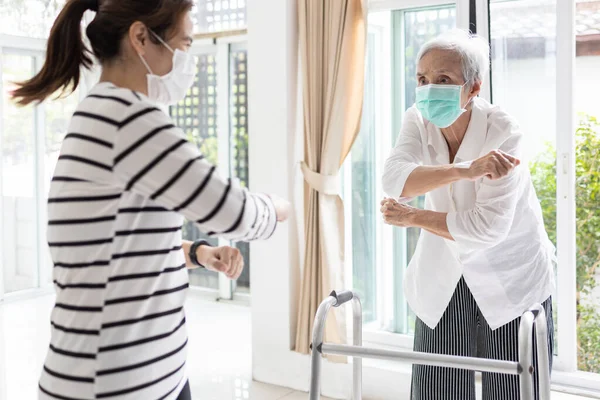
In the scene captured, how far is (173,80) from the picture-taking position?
1.39m

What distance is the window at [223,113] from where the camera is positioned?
5535 millimetres

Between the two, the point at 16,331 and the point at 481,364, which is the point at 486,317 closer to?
the point at 481,364

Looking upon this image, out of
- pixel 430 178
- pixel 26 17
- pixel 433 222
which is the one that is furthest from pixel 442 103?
pixel 26 17

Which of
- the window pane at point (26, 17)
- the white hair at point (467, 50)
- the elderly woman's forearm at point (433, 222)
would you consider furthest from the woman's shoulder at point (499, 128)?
the window pane at point (26, 17)

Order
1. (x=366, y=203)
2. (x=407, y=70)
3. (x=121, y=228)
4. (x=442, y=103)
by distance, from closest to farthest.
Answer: (x=121, y=228) < (x=442, y=103) < (x=407, y=70) < (x=366, y=203)

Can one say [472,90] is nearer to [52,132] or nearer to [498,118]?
[498,118]

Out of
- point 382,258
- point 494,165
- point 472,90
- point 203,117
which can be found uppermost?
point 203,117

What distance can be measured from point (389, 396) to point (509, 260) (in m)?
1.62

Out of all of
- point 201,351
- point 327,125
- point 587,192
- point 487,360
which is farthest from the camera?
point 201,351

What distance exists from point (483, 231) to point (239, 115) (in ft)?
12.6

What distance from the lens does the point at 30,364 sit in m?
4.04

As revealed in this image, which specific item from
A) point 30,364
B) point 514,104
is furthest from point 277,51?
point 30,364

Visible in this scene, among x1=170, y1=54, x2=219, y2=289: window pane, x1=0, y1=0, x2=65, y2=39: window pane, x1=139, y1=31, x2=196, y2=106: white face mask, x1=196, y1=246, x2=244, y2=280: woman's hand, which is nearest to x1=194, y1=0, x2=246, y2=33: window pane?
x1=170, y1=54, x2=219, y2=289: window pane

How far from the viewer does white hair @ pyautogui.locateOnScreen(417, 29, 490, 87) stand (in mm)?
2062
